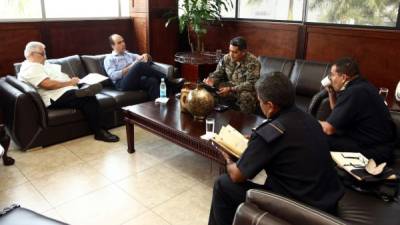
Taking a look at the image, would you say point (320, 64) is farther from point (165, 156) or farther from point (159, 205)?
point (159, 205)

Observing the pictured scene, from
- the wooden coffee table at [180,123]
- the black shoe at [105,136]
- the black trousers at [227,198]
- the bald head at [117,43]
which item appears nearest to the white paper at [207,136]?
the wooden coffee table at [180,123]

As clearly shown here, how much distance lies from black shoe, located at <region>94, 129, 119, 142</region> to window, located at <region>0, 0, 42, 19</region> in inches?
70.1

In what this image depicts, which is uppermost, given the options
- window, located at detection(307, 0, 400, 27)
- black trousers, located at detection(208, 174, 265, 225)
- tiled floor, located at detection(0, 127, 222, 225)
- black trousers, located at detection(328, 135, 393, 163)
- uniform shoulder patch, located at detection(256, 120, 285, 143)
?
window, located at detection(307, 0, 400, 27)

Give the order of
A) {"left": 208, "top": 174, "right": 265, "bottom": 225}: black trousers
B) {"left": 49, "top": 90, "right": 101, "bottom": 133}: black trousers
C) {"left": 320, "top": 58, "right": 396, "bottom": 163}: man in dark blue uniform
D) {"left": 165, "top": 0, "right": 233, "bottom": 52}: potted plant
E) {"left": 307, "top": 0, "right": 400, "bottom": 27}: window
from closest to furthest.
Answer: {"left": 208, "top": 174, "right": 265, "bottom": 225}: black trousers < {"left": 320, "top": 58, "right": 396, "bottom": 163}: man in dark blue uniform < {"left": 49, "top": 90, "right": 101, "bottom": 133}: black trousers < {"left": 307, "top": 0, "right": 400, "bottom": 27}: window < {"left": 165, "top": 0, "right": 233, "bottom": 52}: potted plant

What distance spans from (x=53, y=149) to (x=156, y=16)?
2572 mm

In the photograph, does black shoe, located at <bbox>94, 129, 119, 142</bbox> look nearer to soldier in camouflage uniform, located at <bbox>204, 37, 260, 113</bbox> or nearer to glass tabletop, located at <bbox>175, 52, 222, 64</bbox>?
soldier in camouflage uniform, located at <bbox>204, 37, 260, 113</bbox>

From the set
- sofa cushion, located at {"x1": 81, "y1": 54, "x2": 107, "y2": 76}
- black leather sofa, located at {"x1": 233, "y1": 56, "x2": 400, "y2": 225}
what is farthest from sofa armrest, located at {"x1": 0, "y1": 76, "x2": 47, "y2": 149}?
black leather sofa, located at {"x1": 233, "y1": 56, "x2": 400, "y2": 225}

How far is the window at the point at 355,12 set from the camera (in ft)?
12.0

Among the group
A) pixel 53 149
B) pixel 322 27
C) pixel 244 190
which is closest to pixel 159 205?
pixel 244 190

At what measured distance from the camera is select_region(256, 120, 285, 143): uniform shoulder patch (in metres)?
1.51

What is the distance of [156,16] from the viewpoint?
4.94m

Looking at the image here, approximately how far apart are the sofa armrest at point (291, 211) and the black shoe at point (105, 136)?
97.8 inches

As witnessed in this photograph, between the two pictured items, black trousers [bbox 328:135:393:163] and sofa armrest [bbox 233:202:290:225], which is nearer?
sofa armrest [bbox 233:202:290:225]

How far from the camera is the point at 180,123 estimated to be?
109 inches
